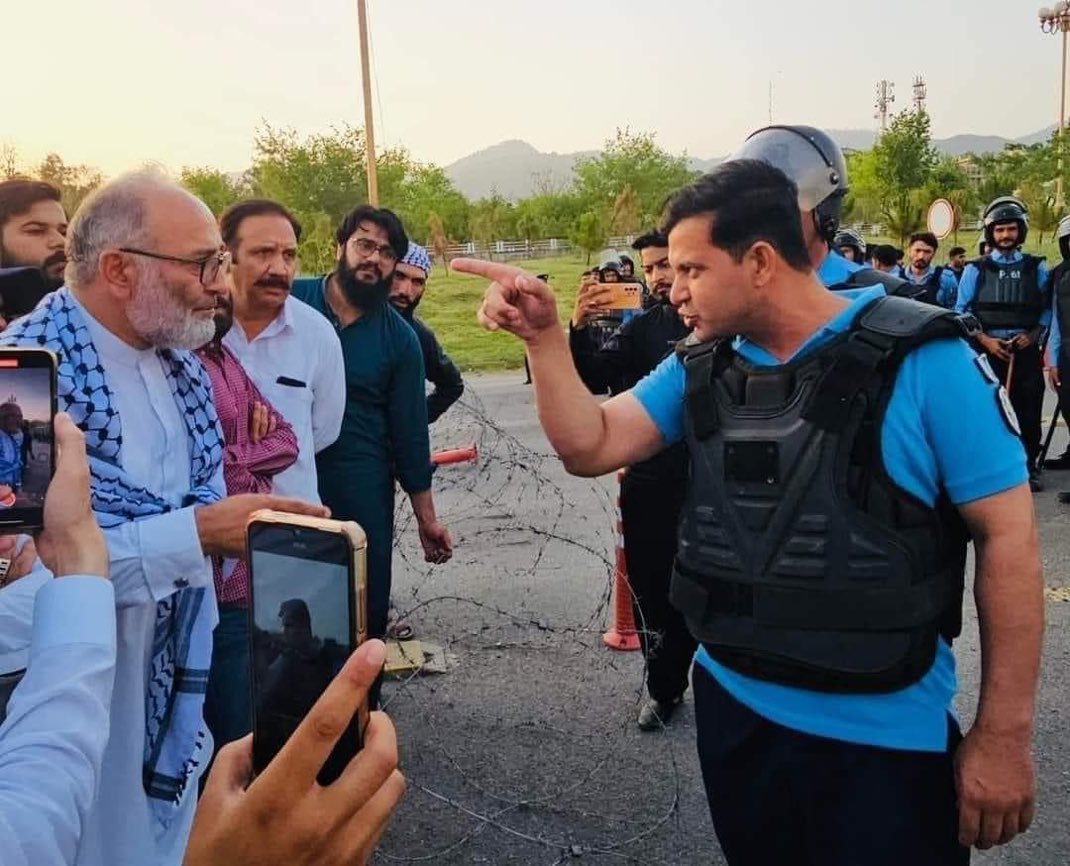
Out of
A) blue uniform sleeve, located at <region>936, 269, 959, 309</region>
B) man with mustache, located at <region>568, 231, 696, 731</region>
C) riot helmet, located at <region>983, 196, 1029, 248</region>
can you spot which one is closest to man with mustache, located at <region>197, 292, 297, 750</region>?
man with mustache, located at <region>568, 231, 696, 731</region>

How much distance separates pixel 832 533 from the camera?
180 centimetres

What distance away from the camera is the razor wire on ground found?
9.84 feet

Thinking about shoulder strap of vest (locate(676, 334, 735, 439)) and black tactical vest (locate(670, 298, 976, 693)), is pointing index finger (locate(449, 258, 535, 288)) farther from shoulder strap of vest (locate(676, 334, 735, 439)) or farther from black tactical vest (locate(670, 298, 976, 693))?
black tactical vest (locate(670, 298, 976, 693))

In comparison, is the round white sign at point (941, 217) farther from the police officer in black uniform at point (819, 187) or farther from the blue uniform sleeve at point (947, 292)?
the police officer in black uniform at point (819, 187)

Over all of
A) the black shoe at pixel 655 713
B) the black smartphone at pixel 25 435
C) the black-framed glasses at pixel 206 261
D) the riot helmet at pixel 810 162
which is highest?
the riot helmet at pixel 810 162

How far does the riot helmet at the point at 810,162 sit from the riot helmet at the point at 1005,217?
534cm

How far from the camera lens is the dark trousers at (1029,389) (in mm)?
7258

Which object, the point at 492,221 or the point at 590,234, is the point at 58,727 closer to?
the point at 590,234

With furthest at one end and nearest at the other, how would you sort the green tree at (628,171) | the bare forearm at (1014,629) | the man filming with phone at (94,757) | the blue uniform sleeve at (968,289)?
the green tree at (628,171), the blue uniform sleeve at (968,289), the bare forearm at (1014,629), the man filming with phone at (94,757)

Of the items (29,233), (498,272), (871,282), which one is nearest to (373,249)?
(29,233)

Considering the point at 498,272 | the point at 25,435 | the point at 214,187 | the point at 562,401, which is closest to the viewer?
the point at 25,435

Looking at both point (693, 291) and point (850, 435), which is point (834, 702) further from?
point (693, 291)

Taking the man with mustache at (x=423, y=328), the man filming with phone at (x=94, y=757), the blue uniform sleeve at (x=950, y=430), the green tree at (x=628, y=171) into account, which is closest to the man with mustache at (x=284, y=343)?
the man with mustache at (x=423, y=328)

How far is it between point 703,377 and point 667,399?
0.20 m
